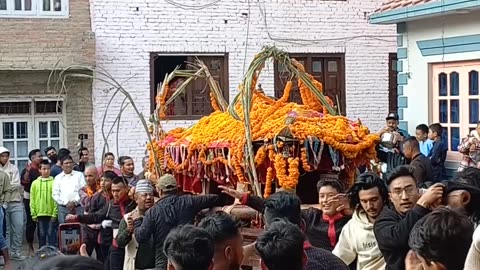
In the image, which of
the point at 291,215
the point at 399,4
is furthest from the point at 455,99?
the point at 291,215

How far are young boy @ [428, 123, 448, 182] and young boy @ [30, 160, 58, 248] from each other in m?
5.55

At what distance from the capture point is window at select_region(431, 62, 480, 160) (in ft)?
42.2

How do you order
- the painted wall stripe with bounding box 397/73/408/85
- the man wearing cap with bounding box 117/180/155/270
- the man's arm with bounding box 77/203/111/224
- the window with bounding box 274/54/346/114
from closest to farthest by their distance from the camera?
the man wearing cap with bounding box 117/180/155/270, the man's arm with bounding box 77/203/111/224, the painted wall stripe with bounding box 397/73/408/85, the window with bounding box 274/54/346/114

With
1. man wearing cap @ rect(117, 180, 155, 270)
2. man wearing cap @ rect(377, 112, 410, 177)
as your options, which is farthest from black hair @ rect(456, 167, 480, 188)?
man wearing cap @ rect(377, 112, 410, 177)

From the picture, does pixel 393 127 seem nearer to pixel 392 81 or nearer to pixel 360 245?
pixel 392 81

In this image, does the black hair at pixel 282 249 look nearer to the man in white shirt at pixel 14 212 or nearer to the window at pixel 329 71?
the man in white shirt at pixel 14 212

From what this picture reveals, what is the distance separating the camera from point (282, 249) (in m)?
4.49

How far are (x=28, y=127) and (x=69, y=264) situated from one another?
14.3m

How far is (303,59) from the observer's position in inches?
723

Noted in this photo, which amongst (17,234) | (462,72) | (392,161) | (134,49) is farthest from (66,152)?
(462,72)

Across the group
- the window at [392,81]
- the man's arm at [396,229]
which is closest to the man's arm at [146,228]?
the man's arm at [396,229]

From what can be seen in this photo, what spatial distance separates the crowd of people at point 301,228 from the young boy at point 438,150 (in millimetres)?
859

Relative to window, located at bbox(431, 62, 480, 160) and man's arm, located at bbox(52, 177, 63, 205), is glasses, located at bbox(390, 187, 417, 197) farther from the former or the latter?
man's arm, located at bbox(52, 177, 63, 205)

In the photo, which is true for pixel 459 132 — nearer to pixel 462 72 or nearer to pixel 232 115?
pixel 462 72
